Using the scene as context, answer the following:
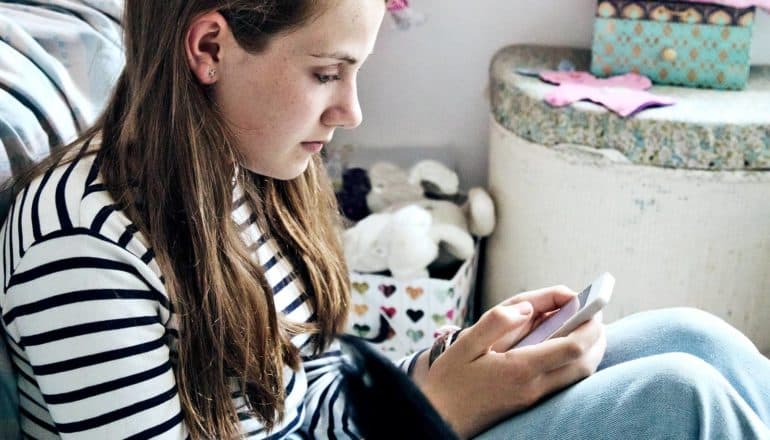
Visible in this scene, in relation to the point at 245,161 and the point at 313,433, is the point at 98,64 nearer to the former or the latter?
the point at 245,161

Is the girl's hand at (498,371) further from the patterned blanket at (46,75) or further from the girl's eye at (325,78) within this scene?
the patterned blanket at (46,75)

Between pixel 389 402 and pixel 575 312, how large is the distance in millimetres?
343

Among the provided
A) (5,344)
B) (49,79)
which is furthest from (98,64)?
(5,344)

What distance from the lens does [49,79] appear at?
0.87 m

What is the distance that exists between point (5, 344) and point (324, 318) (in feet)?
1.03

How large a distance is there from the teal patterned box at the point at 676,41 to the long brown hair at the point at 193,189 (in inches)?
38.9

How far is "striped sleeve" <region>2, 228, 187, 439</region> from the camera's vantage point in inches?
24.9

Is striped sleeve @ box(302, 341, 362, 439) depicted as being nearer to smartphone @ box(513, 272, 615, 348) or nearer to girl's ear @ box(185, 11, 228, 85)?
smartphone @ box(513, 272, 615, 348)

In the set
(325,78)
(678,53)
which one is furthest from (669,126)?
(325,78)

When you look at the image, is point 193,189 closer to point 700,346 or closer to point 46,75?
point 46,75

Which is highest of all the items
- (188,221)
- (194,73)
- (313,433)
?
(194,73)

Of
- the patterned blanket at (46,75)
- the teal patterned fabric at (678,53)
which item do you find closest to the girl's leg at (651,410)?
the patterned blanket at (46,75)

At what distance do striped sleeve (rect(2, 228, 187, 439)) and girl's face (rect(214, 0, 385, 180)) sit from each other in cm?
16

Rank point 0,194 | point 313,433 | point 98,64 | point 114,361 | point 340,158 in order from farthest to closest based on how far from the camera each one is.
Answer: point 340,158
point 98,64
point 313,433
point 0,194
point 114,361
